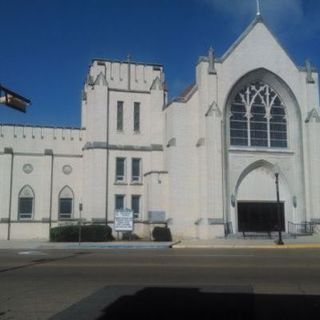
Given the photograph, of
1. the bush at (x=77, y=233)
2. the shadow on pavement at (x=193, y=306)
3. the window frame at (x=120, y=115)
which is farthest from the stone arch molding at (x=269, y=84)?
the shadow on pavement at (x=193, y=306)

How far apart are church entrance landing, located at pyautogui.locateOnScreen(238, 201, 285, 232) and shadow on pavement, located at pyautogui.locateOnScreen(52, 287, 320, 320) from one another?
1249 inches

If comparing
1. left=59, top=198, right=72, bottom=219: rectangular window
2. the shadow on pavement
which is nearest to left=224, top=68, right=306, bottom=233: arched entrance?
left=59, top=198, right=72, bottom=219: rectangular window

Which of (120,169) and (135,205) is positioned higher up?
(120,169)

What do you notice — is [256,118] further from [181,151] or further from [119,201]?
[119,201]

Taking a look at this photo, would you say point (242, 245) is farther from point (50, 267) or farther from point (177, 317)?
point (177, 317)

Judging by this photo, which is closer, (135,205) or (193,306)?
(193,306)

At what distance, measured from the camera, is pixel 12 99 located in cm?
1684

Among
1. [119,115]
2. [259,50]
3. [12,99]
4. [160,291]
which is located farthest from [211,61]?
[160,291]

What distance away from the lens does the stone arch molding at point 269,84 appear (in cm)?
4369

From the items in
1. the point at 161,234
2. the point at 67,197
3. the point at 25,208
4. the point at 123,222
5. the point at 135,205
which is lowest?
the point at 161,234

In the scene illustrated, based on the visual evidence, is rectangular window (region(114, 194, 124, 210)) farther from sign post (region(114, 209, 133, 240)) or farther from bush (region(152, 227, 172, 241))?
sign post (region(114, 209, 133, 240))

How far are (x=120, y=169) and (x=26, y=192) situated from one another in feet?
25.5

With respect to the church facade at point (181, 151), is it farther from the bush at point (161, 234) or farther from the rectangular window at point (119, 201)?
the bush at point (161, 234)

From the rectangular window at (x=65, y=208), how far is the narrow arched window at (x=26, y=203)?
2.31 meters
